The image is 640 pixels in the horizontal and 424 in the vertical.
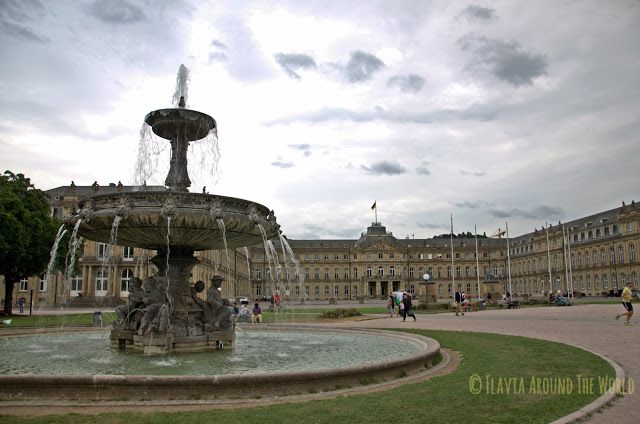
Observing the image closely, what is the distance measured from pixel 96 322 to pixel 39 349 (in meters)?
9.03

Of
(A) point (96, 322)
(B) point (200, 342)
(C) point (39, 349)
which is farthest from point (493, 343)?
(A) point (96, 322)

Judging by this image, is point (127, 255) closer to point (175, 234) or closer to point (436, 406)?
point (175, 234)

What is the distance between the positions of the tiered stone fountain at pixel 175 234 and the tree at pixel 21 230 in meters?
21.4

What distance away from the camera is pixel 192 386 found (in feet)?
24.8

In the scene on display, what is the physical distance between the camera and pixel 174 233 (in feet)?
41.1

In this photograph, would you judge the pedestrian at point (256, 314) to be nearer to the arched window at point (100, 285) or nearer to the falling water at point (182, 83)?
the falling water at point (182, 83)

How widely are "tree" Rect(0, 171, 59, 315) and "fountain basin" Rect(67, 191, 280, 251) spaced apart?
2167cm

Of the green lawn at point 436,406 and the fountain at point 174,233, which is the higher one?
the fountain at point 174,233

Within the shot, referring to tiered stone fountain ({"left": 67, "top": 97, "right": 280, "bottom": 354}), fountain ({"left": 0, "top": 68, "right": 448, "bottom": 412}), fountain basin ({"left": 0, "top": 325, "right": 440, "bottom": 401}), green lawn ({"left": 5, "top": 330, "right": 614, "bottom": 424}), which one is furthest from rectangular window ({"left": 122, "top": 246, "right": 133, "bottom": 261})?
green lawn ({"left": 5, "top": 330, "right": 614, "bottom": 424})

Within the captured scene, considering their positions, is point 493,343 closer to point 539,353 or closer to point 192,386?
point 539,353

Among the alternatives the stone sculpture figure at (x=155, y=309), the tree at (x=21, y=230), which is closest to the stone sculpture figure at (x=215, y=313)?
the stone sculpture figure at (x=155, y=309)

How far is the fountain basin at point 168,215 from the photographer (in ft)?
37.9

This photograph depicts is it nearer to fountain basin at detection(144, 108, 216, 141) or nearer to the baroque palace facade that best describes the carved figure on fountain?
fountain basin at detection(144, 108, 216, 141)

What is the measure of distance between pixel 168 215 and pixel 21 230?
2510cm
